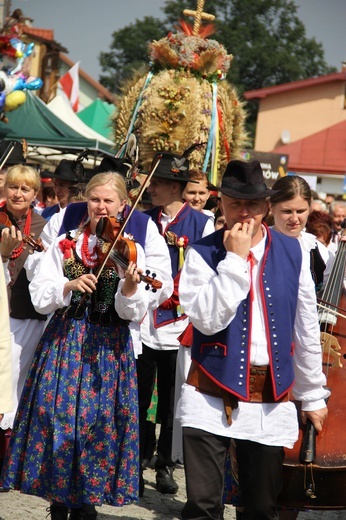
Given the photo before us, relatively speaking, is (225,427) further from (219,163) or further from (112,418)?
(219,163)

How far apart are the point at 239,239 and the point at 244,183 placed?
1.00 feet

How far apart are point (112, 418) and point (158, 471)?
5.12ft

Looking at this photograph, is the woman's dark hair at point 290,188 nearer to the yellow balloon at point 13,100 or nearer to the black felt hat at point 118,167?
the black felt hat at point 118,167

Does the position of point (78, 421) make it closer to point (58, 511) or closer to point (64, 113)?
point (58, 511)

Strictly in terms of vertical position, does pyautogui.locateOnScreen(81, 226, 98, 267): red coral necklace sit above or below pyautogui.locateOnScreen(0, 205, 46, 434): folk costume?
above

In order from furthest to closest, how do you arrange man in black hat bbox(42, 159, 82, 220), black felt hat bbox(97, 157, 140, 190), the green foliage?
1. the green foliage
2. man in black hat bbox(42, 159, 82, 220)
3. black felt hat bbox(97, 157, 140, 190)

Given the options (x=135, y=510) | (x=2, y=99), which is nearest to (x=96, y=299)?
(x=135, y=510)

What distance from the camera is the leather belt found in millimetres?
3992

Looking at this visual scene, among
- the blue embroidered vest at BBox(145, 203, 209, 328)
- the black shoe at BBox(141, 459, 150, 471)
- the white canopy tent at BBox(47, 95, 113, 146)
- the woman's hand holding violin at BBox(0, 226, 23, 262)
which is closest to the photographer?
the woman's hand holding violin at BBox(0, 226, 23, 262)

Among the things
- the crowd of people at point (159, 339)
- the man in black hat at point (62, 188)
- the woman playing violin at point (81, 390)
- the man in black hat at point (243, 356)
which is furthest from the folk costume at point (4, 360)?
the man in black hat at point (62, 188)

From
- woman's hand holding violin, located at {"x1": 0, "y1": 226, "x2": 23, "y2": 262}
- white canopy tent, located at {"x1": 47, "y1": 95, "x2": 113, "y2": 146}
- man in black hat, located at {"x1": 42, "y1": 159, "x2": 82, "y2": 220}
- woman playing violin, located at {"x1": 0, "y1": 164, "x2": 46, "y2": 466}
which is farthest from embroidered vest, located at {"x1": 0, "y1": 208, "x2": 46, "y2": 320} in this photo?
white canopy tent, located at {"x1": 47, "y1": 95, "x2": 113, "y2": 146}

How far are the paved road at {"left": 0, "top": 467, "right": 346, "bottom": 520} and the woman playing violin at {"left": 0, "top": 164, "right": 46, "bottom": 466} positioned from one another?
0.33 m

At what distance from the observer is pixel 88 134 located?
878 inches

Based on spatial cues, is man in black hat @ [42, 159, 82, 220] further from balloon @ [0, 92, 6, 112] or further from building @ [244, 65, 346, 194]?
building @ [244, 65, 346, 194]
